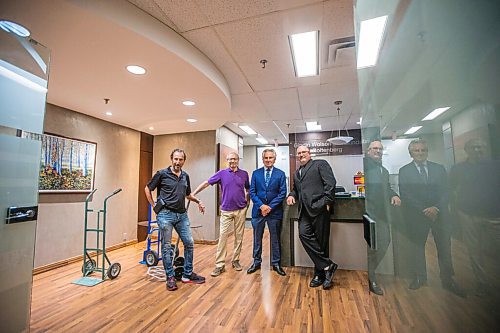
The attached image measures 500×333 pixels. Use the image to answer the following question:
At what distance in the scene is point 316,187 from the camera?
2885mm

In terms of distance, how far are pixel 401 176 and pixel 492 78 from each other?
1.41ft

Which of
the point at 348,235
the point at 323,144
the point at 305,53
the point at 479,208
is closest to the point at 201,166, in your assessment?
the point at 323,144

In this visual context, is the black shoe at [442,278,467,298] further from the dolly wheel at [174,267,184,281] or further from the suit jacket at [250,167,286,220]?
the dolly wheel at [174,267,184,281]

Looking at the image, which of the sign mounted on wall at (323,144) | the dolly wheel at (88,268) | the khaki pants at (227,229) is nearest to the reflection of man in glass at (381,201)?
A: the khaki pants at (227,229)

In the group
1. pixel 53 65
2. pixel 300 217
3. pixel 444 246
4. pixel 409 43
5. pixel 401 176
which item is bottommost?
pixel 300 217

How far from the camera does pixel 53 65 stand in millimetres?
2398

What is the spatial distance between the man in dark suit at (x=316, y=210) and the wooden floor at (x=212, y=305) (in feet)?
0.71

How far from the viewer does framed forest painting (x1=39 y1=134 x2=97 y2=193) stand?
3.51m

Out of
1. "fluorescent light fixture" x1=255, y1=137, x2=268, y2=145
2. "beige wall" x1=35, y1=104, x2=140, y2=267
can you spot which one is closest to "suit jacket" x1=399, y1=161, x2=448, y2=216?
"beige wall" x1=35, y1=104, x2=140, y2=267

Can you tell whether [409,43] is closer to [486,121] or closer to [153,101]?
[486,121]

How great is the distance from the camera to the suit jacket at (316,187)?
9.19 ft

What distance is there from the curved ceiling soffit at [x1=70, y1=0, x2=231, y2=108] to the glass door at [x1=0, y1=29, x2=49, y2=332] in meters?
0.49

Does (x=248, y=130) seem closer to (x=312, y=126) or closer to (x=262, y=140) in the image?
(x=262, y=140)

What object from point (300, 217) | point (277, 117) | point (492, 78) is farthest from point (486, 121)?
point (277, 117)
